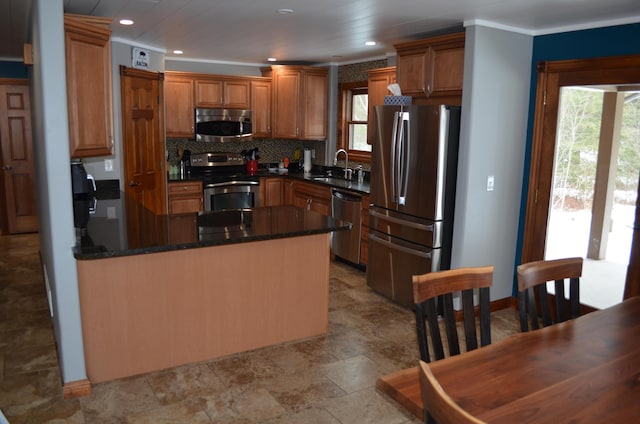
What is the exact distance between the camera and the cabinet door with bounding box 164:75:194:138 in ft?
20.6

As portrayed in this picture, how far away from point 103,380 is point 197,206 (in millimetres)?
3436

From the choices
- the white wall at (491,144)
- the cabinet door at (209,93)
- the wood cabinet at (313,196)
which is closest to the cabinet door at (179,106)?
the cabinet door at (209,93)

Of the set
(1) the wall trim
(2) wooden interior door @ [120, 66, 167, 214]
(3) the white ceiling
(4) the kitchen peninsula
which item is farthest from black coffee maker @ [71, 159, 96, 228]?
(1) the wall trim

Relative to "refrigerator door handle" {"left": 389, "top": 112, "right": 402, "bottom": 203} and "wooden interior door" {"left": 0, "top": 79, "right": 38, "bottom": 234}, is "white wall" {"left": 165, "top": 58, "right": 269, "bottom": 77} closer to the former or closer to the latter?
"wooden interior door" {"left": 0, "top": 79, "right": 38, "bottom": 234}

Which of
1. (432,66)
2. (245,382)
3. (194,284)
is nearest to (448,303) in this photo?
(245,382)

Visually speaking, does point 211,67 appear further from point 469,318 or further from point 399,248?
point 469,318

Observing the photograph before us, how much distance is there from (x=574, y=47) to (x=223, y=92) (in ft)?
13.7

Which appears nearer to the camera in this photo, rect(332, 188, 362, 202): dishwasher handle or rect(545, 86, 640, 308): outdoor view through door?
rect(545, 86, 640, 308): outdoor view through door

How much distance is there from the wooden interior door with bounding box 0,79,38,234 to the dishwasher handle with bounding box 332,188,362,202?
4074 millimetres

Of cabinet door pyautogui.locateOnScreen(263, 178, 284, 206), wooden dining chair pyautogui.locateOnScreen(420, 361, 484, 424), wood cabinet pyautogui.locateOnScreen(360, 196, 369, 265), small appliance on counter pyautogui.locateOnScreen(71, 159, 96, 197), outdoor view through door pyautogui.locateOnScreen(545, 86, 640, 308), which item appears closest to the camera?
wooden dining chair pyautogui.locateOnScreen(420, 361, 484, 424)

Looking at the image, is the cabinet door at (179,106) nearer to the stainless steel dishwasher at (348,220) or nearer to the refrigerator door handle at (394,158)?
the stainless steel dishwasher at (348,220)

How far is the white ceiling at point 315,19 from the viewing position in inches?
132

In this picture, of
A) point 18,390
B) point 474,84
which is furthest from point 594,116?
point 18,390

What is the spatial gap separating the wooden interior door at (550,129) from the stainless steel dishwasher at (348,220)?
5.61ft
